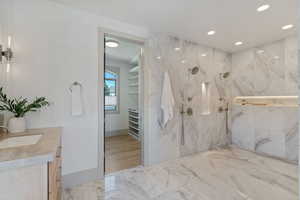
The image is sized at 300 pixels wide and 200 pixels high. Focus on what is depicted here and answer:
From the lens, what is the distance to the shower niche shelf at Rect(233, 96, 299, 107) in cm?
274

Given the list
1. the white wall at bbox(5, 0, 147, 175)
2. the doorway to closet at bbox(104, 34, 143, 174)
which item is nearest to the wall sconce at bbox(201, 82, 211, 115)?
the doorway to closet at bbox(104, 34, 143, 174)

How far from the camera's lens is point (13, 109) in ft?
4.95

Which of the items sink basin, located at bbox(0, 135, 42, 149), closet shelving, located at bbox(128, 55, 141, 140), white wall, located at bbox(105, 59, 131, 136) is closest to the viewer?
sink basin, located at bbox(0, 135, 42, 149)

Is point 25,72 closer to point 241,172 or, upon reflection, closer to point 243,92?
point 241,172

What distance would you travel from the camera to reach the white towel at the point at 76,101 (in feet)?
6.26

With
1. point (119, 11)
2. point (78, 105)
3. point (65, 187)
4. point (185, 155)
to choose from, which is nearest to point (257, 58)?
point (185, 155)

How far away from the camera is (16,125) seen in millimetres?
1487

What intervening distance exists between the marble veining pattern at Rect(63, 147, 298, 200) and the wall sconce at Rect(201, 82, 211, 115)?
1122mm

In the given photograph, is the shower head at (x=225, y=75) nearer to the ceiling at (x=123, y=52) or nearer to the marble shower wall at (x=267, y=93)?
the marble shower wall at (x=267, y=93)

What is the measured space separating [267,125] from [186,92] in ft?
6.17

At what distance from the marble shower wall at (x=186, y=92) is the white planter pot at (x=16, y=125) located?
1.74 meters

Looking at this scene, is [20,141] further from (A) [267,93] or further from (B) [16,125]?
(A) [267,93]

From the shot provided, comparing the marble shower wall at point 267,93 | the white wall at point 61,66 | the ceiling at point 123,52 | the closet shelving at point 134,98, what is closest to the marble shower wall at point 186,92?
the marble shower wall at point 267,93

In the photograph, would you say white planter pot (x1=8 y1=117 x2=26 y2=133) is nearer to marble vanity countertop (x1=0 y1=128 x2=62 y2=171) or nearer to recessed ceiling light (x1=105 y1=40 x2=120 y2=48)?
marble vanity countertop (x1=0 y1=128 x2=62 y2=171)
